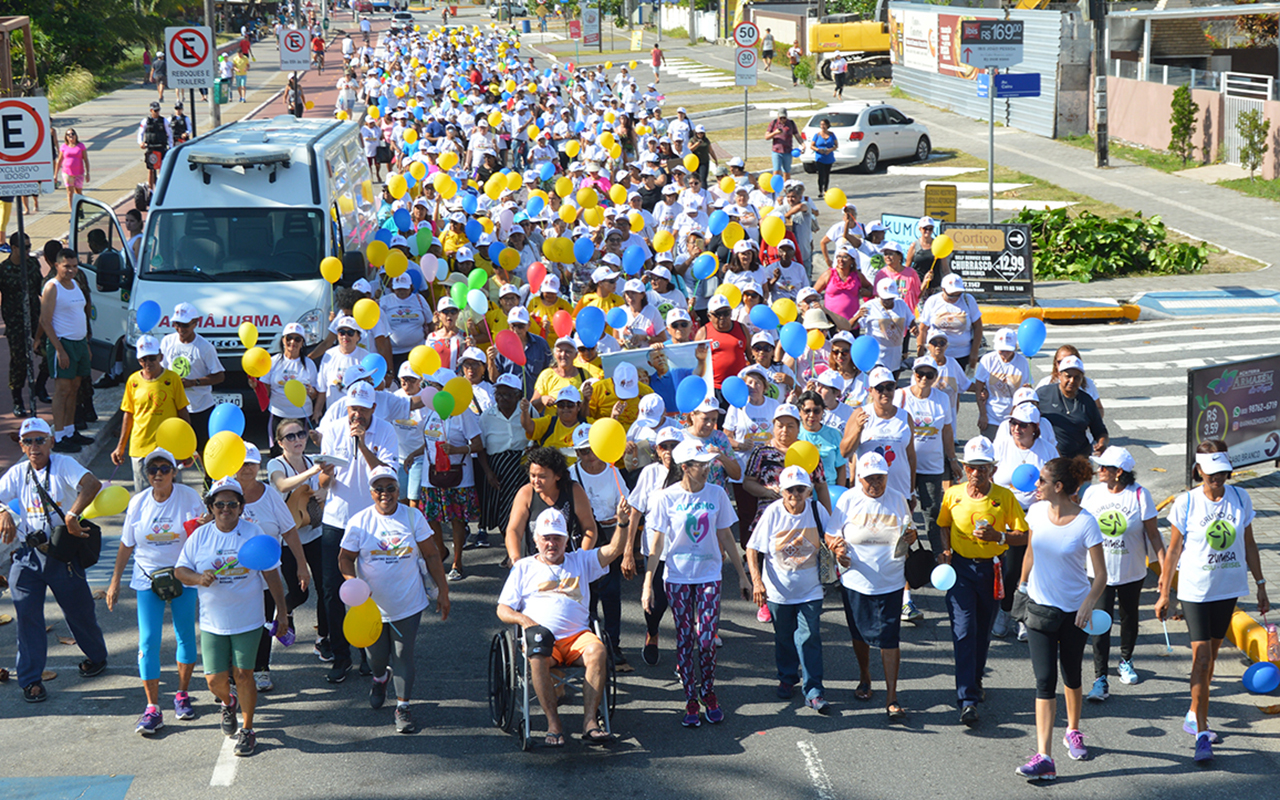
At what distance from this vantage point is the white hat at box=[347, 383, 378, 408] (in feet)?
28.3

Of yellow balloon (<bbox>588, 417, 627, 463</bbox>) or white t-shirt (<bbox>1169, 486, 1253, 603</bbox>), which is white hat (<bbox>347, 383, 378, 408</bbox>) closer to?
yellow balloon (<bbox>588, 417, 627, 463</bbox>)

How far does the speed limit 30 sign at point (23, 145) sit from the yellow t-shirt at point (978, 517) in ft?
30.5

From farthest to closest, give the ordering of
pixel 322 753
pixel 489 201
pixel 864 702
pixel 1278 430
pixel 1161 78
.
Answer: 1. pixel 1161 78
2. pixel 489 201
3. pixel 1278 430
4. pixel 864 702
5. pixel 322 753

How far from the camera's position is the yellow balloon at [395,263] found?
13125mm

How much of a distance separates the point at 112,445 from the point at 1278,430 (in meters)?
11.2

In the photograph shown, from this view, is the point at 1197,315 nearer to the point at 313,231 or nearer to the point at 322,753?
the point at 313,231

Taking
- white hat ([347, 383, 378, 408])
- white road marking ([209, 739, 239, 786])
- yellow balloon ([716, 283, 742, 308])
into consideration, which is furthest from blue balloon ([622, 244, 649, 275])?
white road marking ([209, 739, 239, 786])

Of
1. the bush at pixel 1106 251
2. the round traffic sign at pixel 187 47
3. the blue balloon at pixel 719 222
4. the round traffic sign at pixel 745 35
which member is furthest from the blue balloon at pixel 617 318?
the round traffic sign at pixel 745 35

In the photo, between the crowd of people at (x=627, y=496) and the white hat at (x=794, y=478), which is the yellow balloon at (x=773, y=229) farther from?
the white hat at (x=794, y=478)

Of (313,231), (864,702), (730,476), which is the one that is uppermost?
(313,231)

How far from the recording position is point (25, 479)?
8.28m

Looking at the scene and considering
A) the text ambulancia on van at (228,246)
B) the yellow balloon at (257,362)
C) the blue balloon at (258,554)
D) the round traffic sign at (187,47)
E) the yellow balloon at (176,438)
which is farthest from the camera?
the round traffic sign at (187,47)

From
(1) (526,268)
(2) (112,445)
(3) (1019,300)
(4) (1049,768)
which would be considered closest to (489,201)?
(1) (526,268)

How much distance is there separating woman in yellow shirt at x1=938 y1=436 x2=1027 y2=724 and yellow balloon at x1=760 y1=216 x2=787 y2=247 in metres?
6.98
